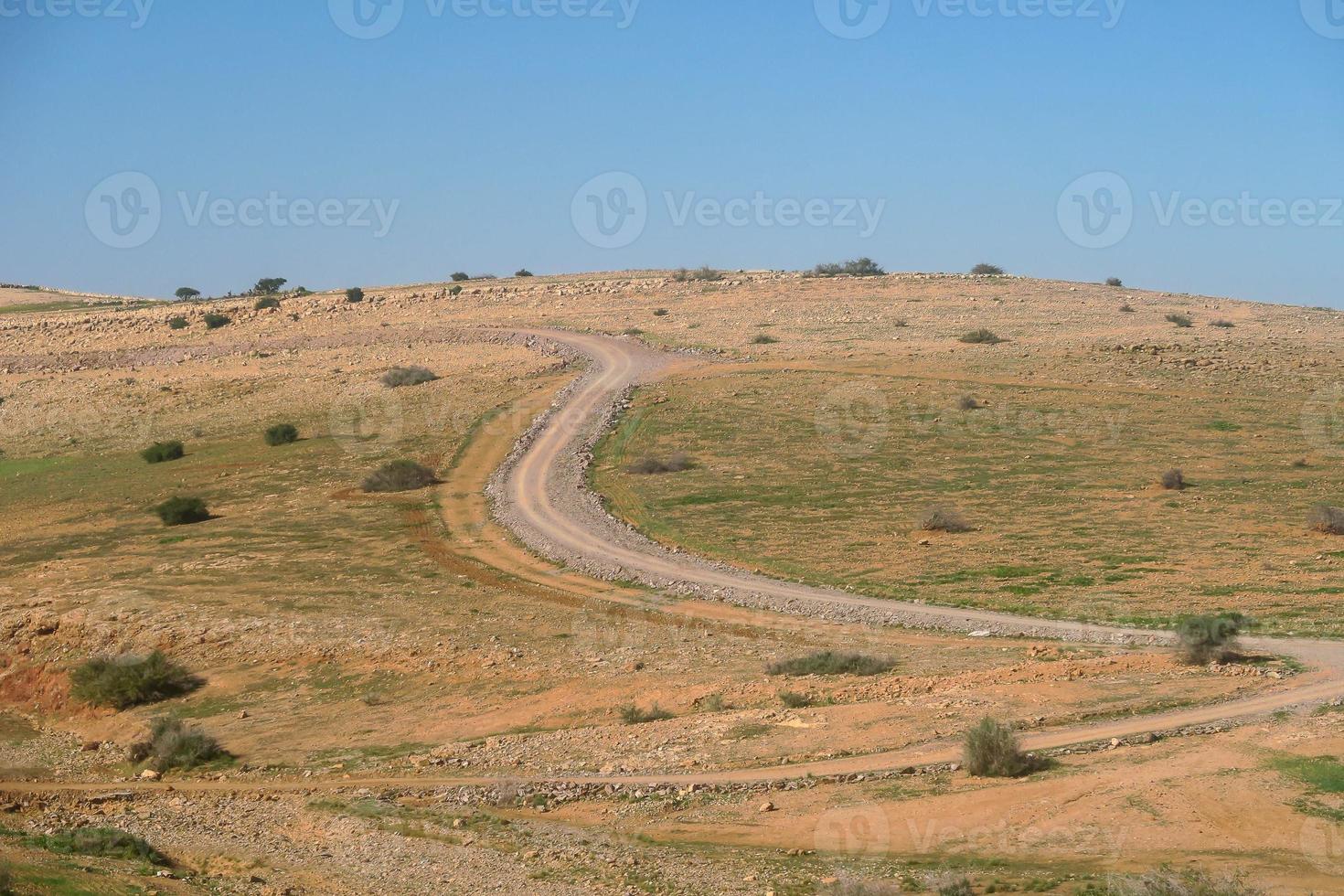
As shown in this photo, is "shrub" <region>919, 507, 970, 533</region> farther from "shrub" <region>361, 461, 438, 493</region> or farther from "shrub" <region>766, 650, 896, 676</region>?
"shrub" <region>361, 461, 438, 493</region>

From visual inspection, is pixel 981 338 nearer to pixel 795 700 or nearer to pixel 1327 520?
pixel 1327 520

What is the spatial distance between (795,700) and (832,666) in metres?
2.31

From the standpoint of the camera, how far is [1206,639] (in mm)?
20625

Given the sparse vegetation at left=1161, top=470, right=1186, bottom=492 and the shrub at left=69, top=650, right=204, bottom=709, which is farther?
the sparse vegetation at left=1161, top=470, right=1186, bottom=492

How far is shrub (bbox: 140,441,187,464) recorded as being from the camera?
50844 mm

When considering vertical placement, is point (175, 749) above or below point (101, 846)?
above

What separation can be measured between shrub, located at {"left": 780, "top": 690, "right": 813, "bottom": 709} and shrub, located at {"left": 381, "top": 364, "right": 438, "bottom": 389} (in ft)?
141

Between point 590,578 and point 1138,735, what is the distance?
58.8ft

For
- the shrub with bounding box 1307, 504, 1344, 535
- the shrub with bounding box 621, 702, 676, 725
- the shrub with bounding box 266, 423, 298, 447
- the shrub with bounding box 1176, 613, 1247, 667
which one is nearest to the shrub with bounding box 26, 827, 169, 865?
the shrub with bounding box 621, 702, 676, 725

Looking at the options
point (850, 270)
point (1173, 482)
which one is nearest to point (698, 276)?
point (850, 270)

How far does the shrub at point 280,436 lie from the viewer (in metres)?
51.5

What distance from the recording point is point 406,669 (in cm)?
2547

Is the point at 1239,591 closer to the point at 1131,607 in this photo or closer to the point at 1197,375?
the point at 1131,607

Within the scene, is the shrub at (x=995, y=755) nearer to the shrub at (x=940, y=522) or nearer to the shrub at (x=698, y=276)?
the shrub at (x=940, y=522)
